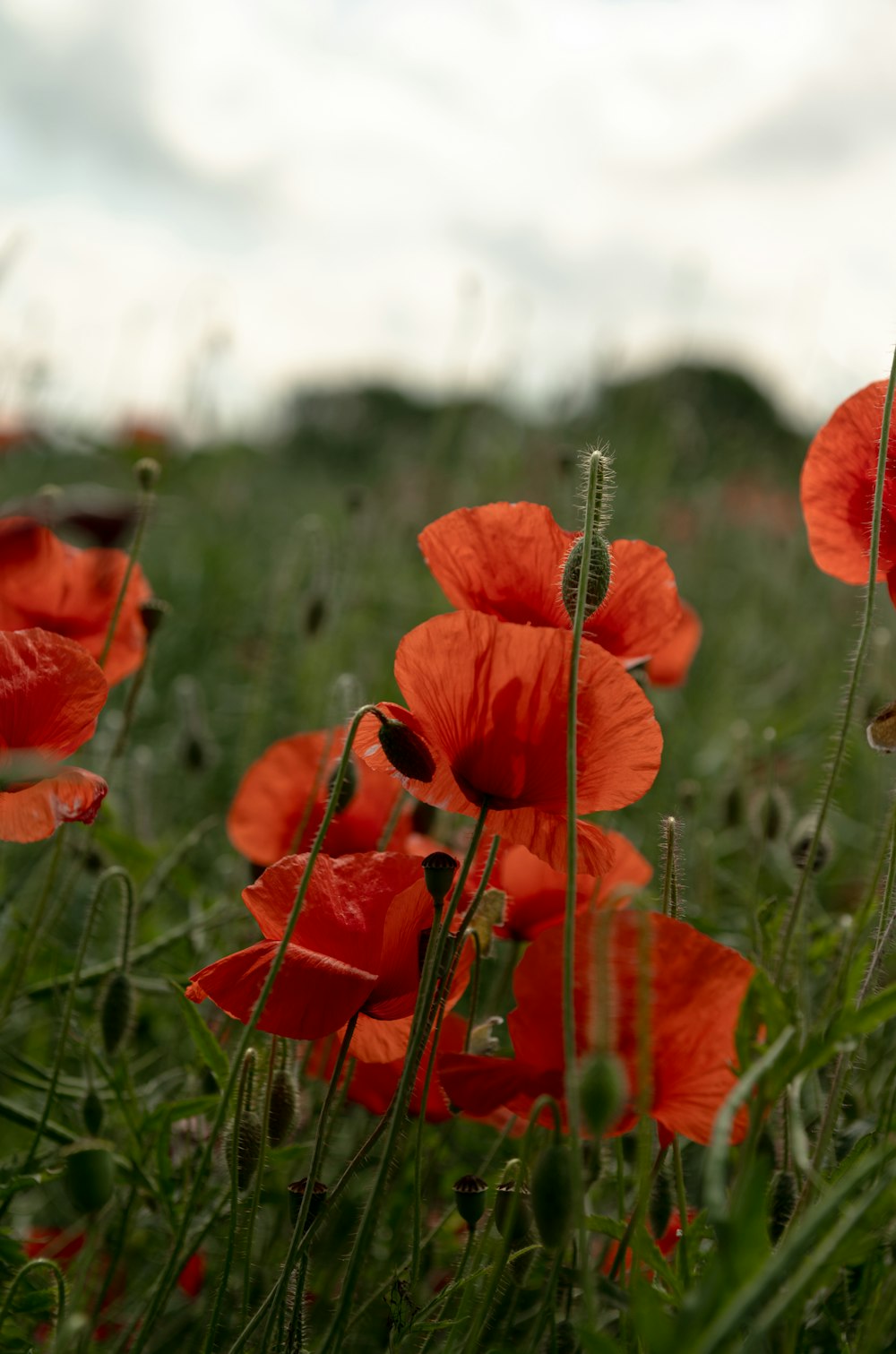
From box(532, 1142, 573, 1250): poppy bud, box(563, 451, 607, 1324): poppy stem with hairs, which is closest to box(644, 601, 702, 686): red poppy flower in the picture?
box(563, 451, 607, 1324): poppy stem with hairs

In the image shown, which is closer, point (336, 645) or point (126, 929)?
point (126, 929)

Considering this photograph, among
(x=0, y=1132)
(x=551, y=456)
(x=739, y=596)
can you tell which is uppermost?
(x=551, y=456)

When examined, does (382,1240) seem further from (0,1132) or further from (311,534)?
(311,534)

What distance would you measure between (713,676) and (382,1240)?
2.57m

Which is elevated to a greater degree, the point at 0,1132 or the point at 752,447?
the point at 752,447

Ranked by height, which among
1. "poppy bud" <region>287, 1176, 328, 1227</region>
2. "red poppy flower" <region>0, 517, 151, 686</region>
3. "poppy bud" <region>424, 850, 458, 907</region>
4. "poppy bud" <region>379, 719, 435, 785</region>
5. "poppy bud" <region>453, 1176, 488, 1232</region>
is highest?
"red poppy flower" <region>0, 517, 151, 686</region>

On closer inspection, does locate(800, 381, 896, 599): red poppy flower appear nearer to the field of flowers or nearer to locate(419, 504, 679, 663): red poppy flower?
the field of flowers

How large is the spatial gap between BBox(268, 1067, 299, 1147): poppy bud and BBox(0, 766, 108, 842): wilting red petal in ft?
0.85

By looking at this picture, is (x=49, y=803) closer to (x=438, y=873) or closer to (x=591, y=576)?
(x=438, y=873)

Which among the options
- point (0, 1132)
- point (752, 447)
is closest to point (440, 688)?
point (0, 1132)

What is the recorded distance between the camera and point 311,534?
7.18ft

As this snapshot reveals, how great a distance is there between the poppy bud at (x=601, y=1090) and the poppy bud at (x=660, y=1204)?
0.47 metres

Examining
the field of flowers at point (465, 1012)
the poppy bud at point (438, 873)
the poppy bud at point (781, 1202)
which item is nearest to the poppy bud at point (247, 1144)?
the field of flowers at point (465, 1012)

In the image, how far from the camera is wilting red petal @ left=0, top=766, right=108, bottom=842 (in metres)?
0.92
